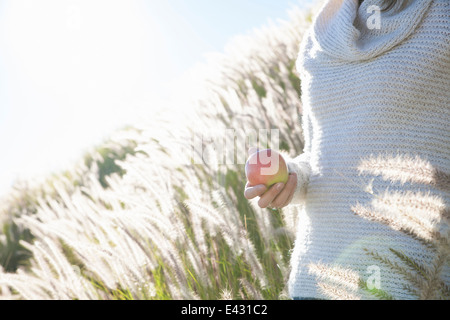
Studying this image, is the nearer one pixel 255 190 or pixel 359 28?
pixel 255 190

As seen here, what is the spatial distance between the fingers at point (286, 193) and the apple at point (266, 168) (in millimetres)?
22

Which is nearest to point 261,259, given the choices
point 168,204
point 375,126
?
point 168,204

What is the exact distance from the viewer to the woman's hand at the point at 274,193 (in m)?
1.21

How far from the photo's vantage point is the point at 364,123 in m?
1.18

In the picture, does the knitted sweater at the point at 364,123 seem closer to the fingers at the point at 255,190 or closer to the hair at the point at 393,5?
the hair at the point at 393,5

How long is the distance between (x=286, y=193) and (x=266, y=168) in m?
0.11

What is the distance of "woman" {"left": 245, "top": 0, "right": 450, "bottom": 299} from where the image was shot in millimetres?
1095

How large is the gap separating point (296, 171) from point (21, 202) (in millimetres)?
5180

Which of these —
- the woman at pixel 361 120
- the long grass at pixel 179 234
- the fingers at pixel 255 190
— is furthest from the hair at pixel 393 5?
the long grass at pixel 179 234

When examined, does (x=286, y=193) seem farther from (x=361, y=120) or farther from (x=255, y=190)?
(x=361, y=120)

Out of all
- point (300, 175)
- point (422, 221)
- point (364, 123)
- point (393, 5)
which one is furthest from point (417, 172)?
point (393, 5)

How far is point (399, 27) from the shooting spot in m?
1.13

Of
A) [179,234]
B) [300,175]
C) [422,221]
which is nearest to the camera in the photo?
[422,221]
